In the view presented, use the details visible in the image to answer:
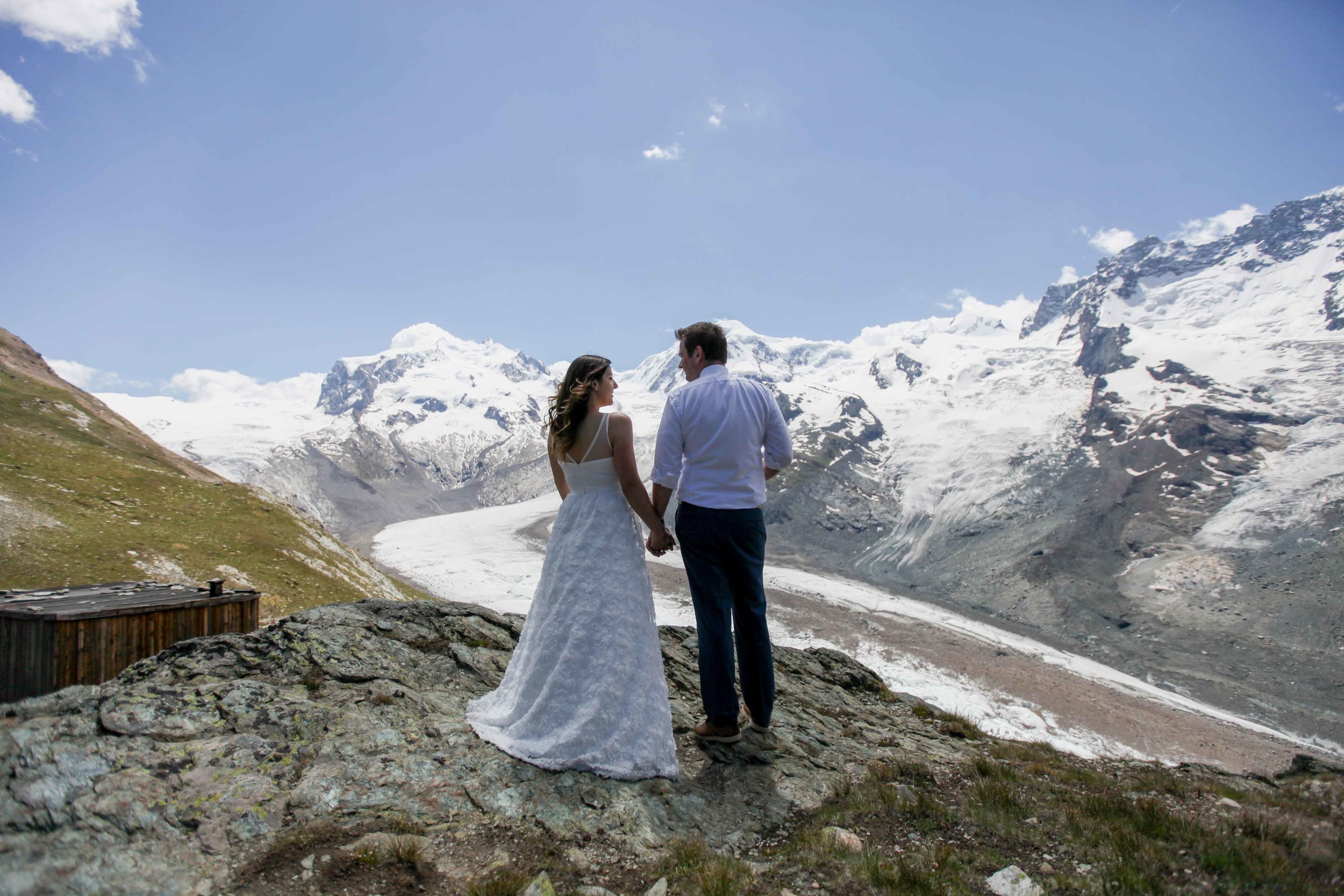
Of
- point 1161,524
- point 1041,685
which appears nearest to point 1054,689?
point 1041,685

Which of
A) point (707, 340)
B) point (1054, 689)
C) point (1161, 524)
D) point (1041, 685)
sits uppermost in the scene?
point (707, 340)

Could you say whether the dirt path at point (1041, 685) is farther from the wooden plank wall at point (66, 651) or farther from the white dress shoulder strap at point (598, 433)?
the wooden plank wall at point (66, 651)

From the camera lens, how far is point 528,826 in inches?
191

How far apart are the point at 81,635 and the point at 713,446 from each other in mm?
8824

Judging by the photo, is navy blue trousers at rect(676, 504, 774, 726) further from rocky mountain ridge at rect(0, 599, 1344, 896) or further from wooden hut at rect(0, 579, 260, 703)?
wooden hut at rect(0, 579, 260, 703)

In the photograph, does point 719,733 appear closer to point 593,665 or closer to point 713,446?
point 593,665

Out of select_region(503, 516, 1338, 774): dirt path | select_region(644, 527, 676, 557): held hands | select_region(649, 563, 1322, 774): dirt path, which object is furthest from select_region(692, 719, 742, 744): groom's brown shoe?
select_region(649, 563, 1322, 774): dirt path

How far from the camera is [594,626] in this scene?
5867 mm

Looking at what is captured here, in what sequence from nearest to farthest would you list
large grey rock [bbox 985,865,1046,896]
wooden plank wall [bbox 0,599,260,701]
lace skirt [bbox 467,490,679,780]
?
large grey rock [bbox 985,865,1046,896] → lace skirt [bbox 467,490,679,780] → wooden plank wall [bbox 0,599,260,701]

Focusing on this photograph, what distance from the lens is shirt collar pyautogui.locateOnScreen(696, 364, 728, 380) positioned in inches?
245

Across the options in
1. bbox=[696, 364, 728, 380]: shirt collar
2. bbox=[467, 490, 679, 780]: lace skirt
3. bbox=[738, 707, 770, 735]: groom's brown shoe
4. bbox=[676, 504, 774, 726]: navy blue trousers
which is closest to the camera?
bbox=[467, 490, 679, 780]: lace skirt

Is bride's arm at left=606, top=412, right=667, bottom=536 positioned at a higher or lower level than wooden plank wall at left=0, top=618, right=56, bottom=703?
higher

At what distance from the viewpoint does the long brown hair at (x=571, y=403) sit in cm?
576

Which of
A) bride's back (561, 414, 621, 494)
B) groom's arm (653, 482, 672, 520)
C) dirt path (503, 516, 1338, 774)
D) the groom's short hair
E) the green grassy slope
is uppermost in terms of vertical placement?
the groom's short hair
